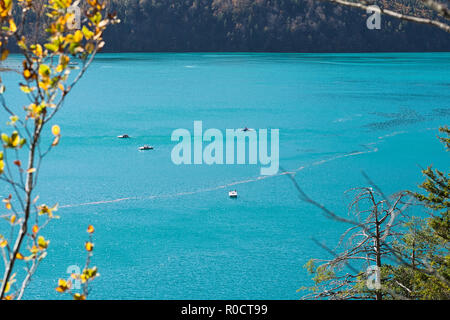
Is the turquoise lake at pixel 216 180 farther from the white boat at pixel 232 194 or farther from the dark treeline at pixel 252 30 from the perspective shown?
the dark treeline at pixel 252 30

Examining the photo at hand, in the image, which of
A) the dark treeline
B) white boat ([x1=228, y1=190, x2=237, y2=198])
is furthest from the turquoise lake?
the dark treeline

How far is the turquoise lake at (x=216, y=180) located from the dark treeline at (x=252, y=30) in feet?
170

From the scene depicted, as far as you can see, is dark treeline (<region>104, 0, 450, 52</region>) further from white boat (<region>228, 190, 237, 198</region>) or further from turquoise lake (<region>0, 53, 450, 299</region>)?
white boat (<region>228, 190, 237, 198</region>)

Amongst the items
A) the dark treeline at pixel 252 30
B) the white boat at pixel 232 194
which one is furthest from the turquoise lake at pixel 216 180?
the dark treeline at pixel 252 30

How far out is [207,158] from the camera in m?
31.4

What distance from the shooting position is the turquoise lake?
62.2 feet

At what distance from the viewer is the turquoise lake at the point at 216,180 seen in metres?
19.0

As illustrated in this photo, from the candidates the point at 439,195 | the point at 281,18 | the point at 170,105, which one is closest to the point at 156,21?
the point at 281,18

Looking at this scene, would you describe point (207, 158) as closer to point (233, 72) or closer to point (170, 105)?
point (170, 105)

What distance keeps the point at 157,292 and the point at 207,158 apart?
47.4 feet

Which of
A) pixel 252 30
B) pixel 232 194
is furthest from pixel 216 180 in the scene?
pixel 252 30

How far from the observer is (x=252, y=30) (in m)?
104

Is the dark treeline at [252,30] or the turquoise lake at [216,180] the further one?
the dark treeline at [252,30]

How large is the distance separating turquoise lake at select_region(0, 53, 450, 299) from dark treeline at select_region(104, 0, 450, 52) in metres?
51.8
